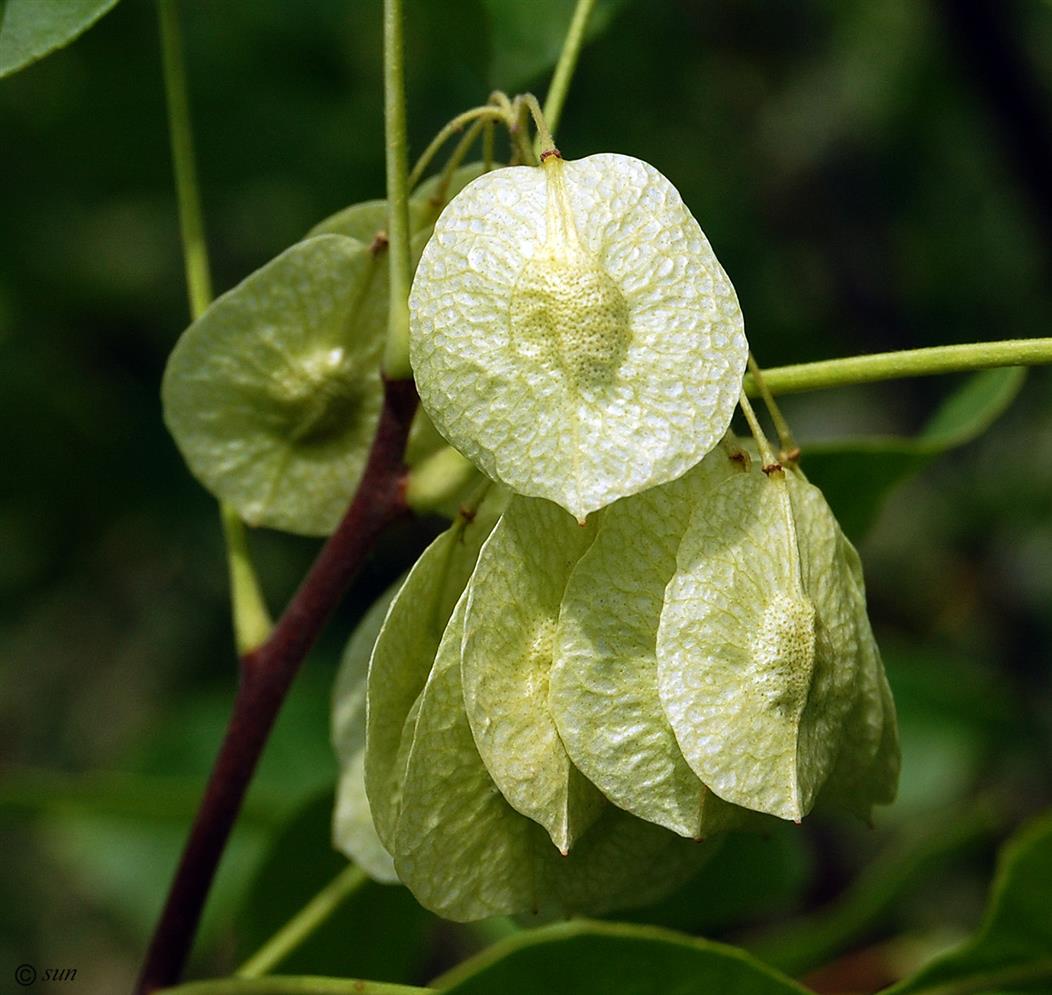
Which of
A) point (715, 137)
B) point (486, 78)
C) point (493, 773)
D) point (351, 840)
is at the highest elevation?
point (486, 78)

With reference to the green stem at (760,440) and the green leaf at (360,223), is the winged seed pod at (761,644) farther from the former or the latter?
the green leaf at (360,223)

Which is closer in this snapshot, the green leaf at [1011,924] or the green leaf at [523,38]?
the green leaf at [1011,924]

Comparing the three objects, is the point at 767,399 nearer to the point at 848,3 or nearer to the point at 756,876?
the point at 756,876

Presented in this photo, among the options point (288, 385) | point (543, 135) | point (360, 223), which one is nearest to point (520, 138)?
point (543, 135)

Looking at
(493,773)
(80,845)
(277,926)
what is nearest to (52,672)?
(80,845)

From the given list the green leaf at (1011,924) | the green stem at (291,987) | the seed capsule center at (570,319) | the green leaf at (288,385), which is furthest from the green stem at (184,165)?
the green leaf at (1011,924)

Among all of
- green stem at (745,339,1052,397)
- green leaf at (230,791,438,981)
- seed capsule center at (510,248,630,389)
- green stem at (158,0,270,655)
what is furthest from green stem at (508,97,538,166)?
green leaf at (230,791,438,981)
